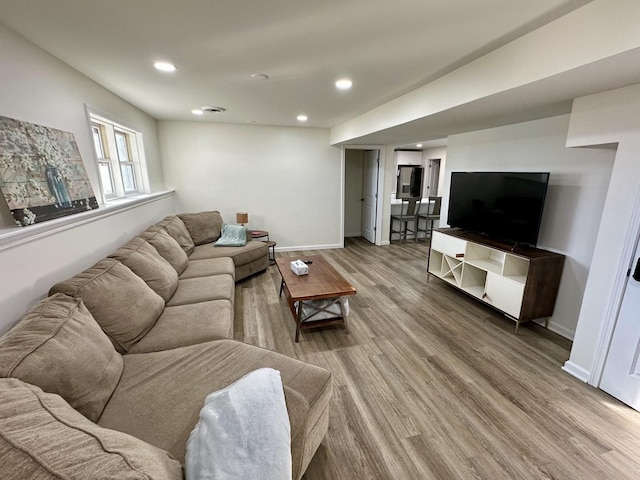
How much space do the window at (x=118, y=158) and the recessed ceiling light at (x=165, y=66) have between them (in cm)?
90

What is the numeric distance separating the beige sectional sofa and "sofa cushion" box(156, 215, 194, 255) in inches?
42.9

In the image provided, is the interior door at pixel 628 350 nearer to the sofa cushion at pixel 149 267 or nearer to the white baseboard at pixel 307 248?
the sofa cushion at pixel 149 267

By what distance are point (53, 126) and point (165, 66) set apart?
0.90 m

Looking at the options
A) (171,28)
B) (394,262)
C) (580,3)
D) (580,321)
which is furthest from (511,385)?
(171,28)

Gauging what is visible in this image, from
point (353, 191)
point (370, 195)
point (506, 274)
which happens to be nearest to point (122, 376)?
point (506, 274)

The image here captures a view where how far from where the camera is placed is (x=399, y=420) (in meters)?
1.79

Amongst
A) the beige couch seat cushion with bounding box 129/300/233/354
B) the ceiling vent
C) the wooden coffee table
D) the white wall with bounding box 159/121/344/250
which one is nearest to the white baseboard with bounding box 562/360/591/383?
the wooden coffee table

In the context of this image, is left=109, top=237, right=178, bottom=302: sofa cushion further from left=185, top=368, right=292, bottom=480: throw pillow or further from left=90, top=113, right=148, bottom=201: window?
left=185, top=368, right=292, bottom=480: throw pillow

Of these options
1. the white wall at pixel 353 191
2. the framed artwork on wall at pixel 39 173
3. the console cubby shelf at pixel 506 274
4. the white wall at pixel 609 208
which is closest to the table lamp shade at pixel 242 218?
the framed artwork on wall at pixel 39 173

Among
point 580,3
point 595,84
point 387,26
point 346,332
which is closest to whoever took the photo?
point 580,3

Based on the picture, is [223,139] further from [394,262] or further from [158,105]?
[394,262]

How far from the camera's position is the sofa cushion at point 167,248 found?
2.78 m

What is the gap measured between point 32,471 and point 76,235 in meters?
1.96

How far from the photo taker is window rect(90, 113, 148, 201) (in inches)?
116
